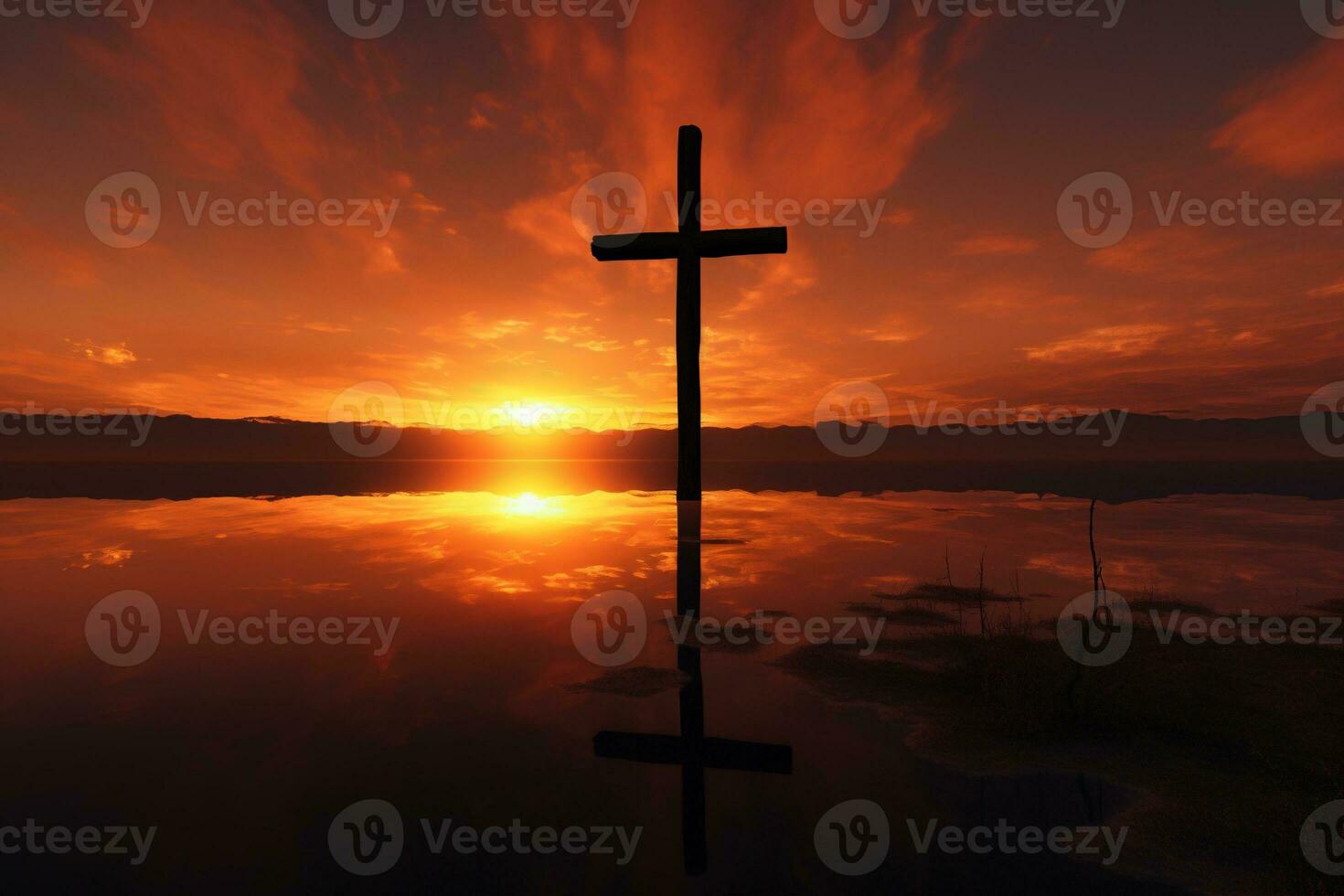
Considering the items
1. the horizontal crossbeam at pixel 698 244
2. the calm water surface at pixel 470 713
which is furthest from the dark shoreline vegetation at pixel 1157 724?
the horizontal crossbeam at pixel 698 244

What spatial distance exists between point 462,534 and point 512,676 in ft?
25.8

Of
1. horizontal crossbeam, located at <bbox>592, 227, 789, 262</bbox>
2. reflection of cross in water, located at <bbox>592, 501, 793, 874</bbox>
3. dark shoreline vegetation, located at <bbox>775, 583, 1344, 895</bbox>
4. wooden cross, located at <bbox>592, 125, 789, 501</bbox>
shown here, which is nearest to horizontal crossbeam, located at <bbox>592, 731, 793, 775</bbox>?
reflection of cross in water, located at <bbox>592, 501, 793, 874</bbox>

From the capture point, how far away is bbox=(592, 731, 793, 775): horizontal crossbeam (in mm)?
3721

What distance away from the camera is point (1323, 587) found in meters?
7.88

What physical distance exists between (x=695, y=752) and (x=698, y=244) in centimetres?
857

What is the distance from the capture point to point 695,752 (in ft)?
12.5

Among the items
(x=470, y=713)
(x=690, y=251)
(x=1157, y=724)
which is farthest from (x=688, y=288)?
(x=1157, y=724)

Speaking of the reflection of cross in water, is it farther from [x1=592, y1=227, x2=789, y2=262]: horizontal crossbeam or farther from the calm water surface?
[x1=592, y1=227, x2=789, y2=262]: horizontal crossbeam

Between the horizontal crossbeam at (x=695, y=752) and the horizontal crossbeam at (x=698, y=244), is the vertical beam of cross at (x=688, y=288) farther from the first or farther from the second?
the horizontal crossbeam at (x=695, y=752)

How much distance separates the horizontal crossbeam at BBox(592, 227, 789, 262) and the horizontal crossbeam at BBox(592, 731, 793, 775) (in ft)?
27.2

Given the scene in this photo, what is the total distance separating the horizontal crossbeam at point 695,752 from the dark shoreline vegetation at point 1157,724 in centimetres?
98

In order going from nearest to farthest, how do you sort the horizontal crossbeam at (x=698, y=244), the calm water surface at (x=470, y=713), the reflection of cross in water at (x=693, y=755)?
1. the calm water surface at (x=470, y=713)
2. the reflection of cross in water at (x=693, y=755)
3. the horizontal crossbeam at (x=698, y=244)

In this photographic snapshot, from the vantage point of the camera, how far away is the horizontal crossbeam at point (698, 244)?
10.2m

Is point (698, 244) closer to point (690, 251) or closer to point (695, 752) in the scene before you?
point (690, 251)
